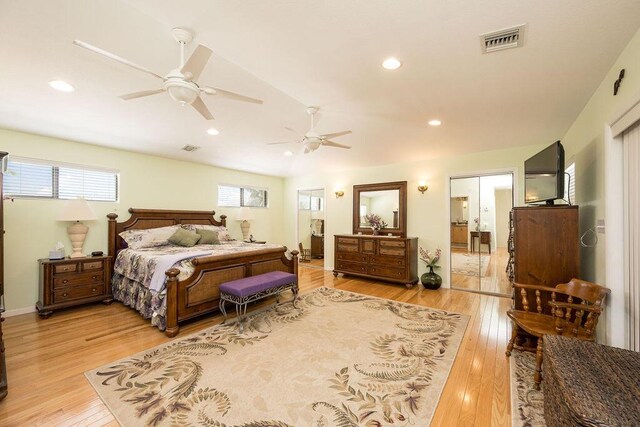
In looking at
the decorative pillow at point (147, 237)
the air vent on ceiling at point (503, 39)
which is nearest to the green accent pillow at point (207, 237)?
the decorative pillow at point (147, 237)

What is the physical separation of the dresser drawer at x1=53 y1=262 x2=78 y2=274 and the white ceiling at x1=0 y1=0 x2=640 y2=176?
1903 mm

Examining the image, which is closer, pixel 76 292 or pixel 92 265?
pixel 76 292

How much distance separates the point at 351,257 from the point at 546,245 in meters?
3.45

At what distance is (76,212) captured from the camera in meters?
3.68

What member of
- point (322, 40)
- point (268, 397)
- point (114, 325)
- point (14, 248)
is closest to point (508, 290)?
point (268, 397)

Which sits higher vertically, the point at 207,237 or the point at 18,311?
the point at 207,237

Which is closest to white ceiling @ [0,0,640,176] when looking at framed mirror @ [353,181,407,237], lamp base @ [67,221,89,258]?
lamp base @ [67,221,89,258]

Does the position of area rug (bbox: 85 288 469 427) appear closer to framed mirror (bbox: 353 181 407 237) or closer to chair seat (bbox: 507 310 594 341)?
chair seat (bbox: 507 310 594 341)

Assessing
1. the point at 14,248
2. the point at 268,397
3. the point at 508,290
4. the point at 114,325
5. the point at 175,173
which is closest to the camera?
the point at 268,397

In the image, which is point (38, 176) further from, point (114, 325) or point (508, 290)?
point (508, 290)

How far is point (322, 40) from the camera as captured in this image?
83.8 inches

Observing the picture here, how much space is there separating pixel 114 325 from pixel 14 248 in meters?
1.89

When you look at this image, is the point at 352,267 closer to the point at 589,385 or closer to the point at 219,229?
the point at 219,229

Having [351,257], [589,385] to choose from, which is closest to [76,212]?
[351,257]
